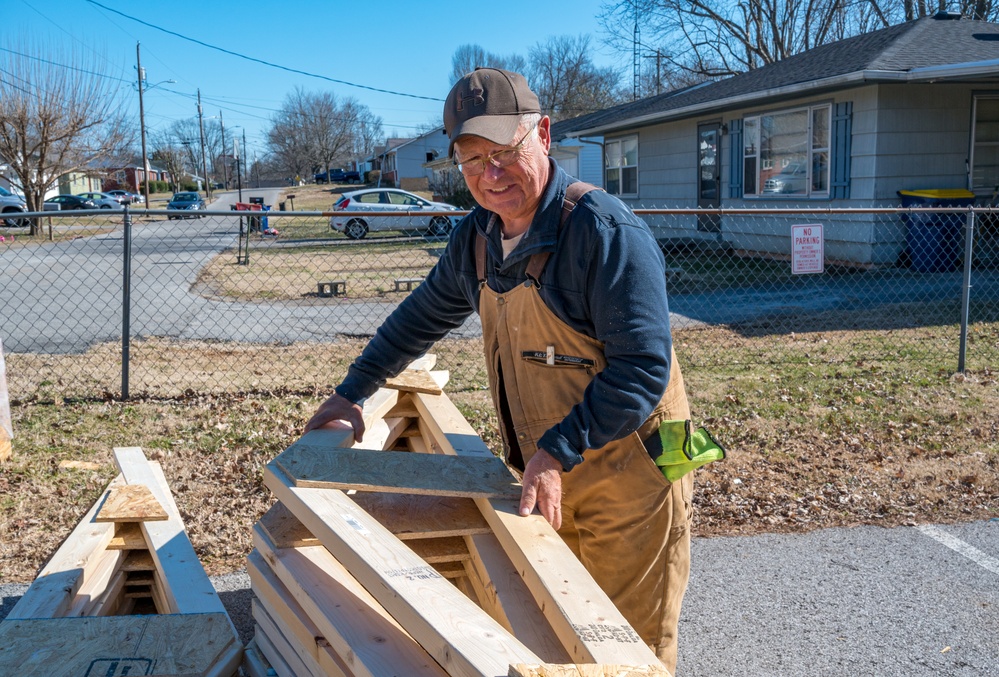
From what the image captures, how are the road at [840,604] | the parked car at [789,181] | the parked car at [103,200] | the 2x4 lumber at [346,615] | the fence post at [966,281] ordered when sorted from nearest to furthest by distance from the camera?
the 2x4 lumber at [346,615] < the road at [840,604] < the fence post at [966,281] < the parked car at [789,181] < the parked car at [103,200]

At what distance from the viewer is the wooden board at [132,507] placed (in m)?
3.49

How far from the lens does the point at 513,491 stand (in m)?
2.41

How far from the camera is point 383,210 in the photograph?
25562 millimetres

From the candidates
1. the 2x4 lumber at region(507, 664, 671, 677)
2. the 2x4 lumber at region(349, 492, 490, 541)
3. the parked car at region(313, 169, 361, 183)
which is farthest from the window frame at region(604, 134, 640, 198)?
the parked car at region(313, 169, 361, 183)

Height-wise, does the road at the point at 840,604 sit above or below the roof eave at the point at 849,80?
below

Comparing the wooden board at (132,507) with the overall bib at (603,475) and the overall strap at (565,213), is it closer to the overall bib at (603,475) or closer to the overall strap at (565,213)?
the overall bib at (603,475)

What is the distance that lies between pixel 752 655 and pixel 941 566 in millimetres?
1335

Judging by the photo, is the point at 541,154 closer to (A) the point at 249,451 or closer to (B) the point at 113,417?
(A) the point at 249,451

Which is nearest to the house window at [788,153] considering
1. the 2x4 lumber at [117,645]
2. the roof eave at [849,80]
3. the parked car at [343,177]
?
the roof eave at [849,80]

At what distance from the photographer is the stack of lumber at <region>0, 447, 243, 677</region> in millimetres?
2410

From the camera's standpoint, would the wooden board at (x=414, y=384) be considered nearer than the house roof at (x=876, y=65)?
Yes

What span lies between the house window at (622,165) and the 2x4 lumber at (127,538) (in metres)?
19.4

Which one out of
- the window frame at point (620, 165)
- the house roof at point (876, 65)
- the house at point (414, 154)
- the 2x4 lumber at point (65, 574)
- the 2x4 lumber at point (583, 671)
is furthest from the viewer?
the house at point (414, 154)

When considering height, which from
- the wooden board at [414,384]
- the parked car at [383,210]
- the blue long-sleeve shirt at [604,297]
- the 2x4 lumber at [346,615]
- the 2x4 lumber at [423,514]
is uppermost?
the parked car at [383,210]
